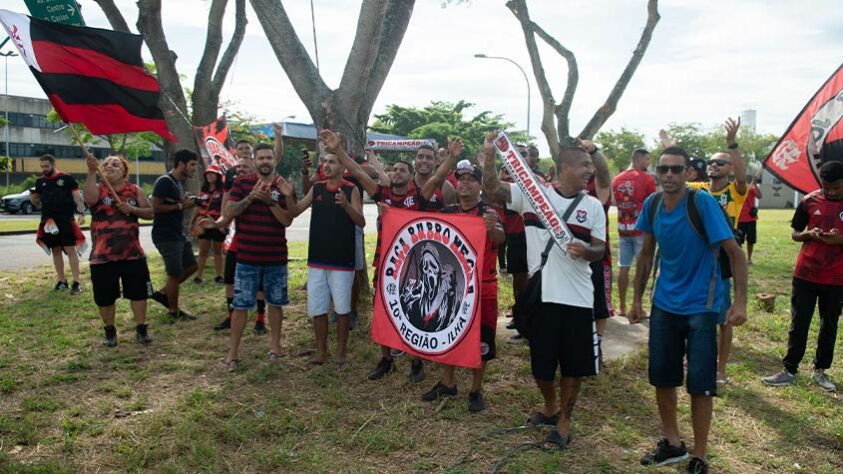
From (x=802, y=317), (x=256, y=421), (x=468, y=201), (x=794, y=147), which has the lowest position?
(x=256, y=421)

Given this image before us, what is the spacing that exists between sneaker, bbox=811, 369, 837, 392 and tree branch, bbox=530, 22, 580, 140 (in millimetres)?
9120

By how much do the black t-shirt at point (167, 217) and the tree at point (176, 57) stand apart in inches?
149

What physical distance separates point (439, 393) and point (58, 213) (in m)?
7.23

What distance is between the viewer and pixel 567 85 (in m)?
13.8

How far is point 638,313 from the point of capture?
175 inches

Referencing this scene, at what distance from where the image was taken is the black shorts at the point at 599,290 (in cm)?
519

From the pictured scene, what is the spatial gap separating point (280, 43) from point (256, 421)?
182 inches

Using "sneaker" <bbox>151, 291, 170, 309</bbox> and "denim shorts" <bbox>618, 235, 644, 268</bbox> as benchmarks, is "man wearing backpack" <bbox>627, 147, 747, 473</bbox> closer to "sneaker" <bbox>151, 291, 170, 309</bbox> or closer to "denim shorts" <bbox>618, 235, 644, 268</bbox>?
"denim shorts" <bbox>618, 235, 644, 268</bbox>

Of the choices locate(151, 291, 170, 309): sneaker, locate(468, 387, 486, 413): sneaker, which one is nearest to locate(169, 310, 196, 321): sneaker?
locate(151, 291, 170, 309): sneaker

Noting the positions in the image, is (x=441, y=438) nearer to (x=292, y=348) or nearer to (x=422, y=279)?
(x=422, y=279)

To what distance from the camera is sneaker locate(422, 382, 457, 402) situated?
5191mm

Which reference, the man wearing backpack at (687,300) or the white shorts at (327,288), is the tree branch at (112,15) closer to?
the white shorts at (327,288)

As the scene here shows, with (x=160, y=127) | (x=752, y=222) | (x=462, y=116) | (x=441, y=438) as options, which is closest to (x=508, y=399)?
(x=441, y=438)

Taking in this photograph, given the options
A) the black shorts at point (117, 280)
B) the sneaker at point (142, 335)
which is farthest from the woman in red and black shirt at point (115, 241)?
the sneaker at point (142, 335)
